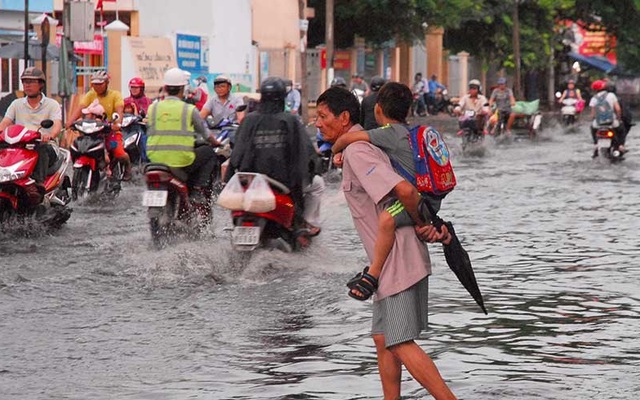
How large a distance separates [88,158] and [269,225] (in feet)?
21.0

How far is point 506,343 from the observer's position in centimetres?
930

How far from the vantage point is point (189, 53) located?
44.1 meters

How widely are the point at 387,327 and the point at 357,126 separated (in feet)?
3.37

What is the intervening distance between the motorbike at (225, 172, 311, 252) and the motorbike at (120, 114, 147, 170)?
8.63 m

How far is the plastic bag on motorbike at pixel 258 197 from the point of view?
12.6m

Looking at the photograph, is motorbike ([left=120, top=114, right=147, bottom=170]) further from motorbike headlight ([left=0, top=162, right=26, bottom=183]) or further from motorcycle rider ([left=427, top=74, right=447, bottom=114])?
motorcycle rider ([left=427, top=74, right=447, bottom=114])

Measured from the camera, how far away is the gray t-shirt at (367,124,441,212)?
6914 mm

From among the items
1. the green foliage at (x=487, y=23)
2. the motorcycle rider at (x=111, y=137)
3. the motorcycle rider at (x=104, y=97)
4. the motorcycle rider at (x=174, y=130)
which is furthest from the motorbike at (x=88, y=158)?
the green foliage at (x=487, y=23)

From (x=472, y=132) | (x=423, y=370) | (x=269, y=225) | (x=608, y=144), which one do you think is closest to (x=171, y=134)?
(x=269, y=225)

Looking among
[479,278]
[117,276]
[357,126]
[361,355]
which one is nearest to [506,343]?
[361,355]

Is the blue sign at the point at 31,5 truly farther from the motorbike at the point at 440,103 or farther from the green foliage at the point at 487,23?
the motorbike at the point at 440,103

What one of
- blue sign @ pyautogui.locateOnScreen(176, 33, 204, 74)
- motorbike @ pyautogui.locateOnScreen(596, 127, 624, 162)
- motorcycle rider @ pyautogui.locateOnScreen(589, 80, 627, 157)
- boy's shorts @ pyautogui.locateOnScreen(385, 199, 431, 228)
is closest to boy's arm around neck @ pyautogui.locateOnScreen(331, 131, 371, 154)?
boy's shorts @ pyautogui.locateOnScreen(385, 199, 431, 228)

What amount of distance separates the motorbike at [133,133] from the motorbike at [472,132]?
1195 centimetres

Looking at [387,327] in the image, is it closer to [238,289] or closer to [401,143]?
[401,143]
